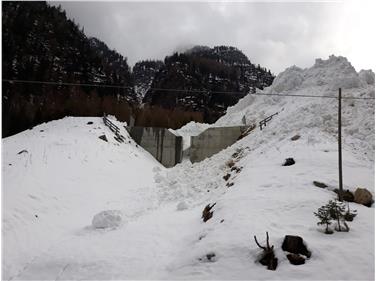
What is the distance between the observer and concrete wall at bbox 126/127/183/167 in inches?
1182

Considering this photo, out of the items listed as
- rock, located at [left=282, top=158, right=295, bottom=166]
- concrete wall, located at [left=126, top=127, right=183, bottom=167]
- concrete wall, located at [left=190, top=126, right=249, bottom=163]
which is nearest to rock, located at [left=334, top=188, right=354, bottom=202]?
rock, located at [left=282, top=158, right=295, bottom=166]

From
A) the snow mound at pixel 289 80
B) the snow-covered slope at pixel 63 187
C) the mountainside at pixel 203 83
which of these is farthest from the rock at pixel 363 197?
the mountainside at pixel 203 83

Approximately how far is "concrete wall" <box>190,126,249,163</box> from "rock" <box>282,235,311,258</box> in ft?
63.2

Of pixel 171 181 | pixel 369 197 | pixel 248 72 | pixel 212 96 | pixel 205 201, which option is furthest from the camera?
pixel 248 72

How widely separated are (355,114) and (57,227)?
53.2ft

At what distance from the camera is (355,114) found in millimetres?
19703

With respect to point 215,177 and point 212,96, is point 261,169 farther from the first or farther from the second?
point 212,96

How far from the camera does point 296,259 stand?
744 cm

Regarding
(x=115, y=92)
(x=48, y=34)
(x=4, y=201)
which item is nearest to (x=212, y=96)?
(x=115, y=92)

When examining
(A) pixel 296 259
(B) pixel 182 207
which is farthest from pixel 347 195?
(B) pixel 182 207

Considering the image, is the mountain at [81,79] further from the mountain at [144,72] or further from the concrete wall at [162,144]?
the mountain at [144,72]

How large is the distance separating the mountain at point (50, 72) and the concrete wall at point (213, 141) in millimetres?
24708

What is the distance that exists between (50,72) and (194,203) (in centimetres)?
6155

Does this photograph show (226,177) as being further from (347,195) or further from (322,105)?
(322,105)
